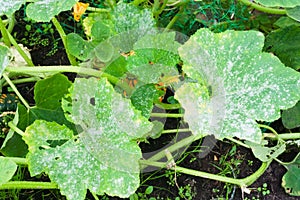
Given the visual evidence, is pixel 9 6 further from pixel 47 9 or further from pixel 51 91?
pixel 51 91

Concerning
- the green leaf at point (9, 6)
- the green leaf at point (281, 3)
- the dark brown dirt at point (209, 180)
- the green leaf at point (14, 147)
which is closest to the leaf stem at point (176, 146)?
the dark brown dirt at point (209, 180)

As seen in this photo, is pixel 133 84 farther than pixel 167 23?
No

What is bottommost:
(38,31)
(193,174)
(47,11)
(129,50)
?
(193,174)

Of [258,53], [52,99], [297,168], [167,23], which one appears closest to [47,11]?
[52,99]

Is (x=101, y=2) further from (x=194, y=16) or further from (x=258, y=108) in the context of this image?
(x=258, y=108)

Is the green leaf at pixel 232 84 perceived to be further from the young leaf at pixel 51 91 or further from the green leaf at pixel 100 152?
the young leaf at pixel 51 91

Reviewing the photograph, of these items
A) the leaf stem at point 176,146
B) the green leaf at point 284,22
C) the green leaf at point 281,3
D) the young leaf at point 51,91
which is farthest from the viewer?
the green leaf at point 284,22

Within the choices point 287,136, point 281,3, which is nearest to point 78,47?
point 281,3
